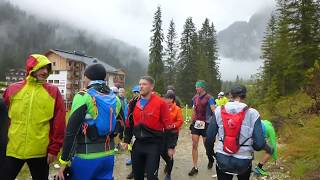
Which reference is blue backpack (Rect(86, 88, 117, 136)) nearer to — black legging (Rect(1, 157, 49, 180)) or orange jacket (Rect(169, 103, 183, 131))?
black legging (Rect(1, 157, 49, 180))

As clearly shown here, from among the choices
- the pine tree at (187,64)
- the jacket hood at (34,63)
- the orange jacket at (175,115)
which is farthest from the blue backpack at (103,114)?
the pine tree at (187,64)

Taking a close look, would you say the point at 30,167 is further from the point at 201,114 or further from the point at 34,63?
the point at 201,114

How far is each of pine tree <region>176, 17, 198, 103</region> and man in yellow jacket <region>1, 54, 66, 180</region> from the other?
6327 centimetres

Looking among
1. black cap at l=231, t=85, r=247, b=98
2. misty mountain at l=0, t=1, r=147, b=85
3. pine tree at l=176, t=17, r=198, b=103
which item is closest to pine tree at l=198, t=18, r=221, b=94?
pine tree at l=176, t=17, r=198, b=103

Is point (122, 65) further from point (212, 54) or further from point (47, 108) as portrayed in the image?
point (47, 108)

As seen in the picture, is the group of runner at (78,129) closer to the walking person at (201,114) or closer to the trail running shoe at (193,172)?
the walking person at (201,114)

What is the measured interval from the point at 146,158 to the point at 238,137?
5.95ft

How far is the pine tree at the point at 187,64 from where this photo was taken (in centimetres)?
6850

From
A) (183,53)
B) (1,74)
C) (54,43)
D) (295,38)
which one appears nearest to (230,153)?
(295,38)

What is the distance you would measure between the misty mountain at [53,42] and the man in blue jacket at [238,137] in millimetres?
120713

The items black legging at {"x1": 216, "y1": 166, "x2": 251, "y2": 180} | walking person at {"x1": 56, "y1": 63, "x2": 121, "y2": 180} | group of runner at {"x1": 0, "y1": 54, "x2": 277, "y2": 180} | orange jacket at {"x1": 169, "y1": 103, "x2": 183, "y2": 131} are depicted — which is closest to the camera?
walking person at {"x1": 56, "y1": 63, "x2": 121, "y2": 180}

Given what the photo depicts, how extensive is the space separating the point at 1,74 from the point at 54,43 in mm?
63734

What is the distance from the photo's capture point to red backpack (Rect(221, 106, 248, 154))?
4.94m

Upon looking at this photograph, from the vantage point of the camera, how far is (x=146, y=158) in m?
6.23
